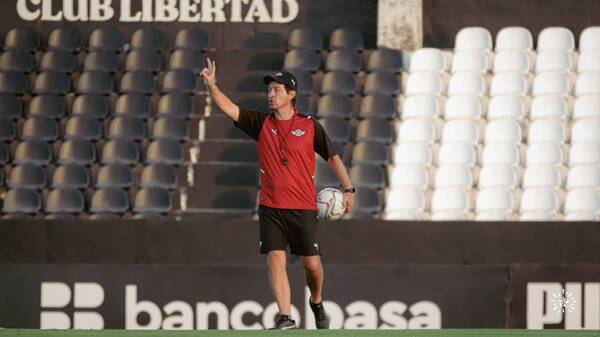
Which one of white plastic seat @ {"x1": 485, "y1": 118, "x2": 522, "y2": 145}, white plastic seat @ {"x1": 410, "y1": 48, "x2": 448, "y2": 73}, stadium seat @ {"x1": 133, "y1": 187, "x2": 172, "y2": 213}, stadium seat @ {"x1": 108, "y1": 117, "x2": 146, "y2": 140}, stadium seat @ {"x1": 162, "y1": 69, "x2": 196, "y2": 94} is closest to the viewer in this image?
stadium seat @ {"x1": 133, "y1": 187, "x2": 172, "y2": 213}

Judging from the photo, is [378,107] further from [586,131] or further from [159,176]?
[159,176]

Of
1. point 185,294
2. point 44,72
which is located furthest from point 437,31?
point 185,294

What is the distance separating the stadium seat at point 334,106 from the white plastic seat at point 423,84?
2.47 feet

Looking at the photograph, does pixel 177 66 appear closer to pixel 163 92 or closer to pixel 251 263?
pixel 163 92

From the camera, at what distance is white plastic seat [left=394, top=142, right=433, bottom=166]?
45.3ft

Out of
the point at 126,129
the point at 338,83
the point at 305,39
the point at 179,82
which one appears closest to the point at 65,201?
the point at 126,129

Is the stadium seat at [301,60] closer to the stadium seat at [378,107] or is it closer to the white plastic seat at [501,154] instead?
the stadium seat at [378,107]

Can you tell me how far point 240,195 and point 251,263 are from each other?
5.86 feet

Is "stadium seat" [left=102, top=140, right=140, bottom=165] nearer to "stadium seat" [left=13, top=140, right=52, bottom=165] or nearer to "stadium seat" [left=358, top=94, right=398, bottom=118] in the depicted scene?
"stadium seat" [left=13, top=140, right=52, bottom=165]

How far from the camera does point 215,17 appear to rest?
16016 mm

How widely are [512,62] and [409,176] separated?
Result: 224 centimetres

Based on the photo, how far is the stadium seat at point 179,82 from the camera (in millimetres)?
14641

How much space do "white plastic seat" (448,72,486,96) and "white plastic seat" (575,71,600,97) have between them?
43.1 inches

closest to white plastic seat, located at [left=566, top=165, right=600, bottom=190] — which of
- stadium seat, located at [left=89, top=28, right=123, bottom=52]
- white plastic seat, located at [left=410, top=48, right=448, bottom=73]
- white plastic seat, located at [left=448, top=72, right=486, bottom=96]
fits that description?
white plastic seat, located at [left=448, top=72, right=486, bottom=96]
